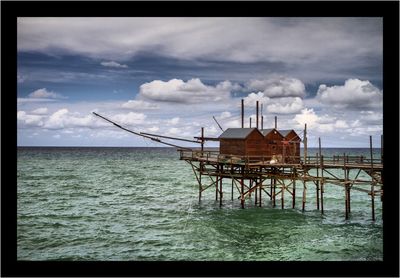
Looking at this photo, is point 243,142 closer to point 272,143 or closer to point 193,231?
point 272,143

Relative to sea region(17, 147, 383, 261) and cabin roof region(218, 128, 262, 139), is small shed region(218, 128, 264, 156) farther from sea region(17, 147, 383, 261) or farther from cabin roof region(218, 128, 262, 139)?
sea region(17, 147, 383, 261)

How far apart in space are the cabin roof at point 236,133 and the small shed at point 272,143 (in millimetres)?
1866

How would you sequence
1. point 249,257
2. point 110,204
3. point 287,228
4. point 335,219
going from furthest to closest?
point 110,204 < point 335,219 < point 287,228 < point 249,257

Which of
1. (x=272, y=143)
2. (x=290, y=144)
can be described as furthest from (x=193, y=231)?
(x=290, y=144)

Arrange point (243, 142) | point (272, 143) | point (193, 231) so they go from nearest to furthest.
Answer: point (193, 231) → point (243, 142) → point (272, 143)

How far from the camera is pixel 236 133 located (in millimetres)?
29328

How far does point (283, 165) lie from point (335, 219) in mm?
5086

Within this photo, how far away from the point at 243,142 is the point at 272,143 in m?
3.73

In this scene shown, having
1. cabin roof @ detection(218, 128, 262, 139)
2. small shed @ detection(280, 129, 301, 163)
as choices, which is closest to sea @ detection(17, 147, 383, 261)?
small shed @ detection(280, 129, 301, 163)
